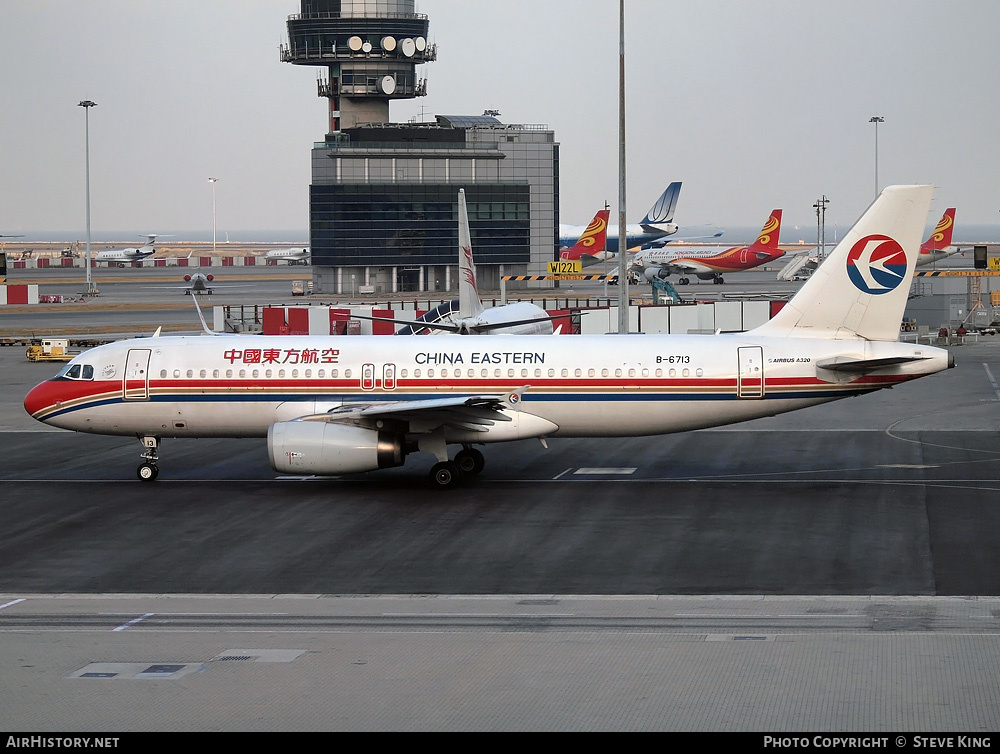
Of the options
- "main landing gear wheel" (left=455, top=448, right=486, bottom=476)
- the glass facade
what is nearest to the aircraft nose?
"main landing gear wheel" (left=455, top=448, right=486, bottom=476)

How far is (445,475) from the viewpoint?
109 ft

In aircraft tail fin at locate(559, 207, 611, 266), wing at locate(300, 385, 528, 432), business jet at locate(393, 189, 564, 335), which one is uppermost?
aircraft tail fin at locate(559, 207, 611, 266)

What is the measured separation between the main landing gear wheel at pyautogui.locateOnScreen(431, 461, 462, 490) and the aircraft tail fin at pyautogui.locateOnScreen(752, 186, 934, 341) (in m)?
9.91

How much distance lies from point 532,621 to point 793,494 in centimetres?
1355

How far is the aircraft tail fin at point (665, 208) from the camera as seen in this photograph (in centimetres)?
16812

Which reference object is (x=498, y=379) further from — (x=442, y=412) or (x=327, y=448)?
(x=327, y=448)

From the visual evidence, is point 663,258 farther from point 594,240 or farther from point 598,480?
point 598,480

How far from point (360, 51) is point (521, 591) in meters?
131

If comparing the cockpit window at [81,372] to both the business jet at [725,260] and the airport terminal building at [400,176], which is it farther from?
the business jet at [725,260]

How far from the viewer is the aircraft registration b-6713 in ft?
107

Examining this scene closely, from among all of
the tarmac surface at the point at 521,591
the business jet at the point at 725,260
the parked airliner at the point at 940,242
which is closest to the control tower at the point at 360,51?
the business jet at the point at 725,260

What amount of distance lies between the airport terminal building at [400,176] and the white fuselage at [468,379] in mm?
98096

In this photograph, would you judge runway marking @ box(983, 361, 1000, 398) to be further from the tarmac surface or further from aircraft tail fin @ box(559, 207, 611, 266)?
aircraft tail fin @ box(559, 207, 611, 266)

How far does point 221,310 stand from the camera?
75.8 meters
